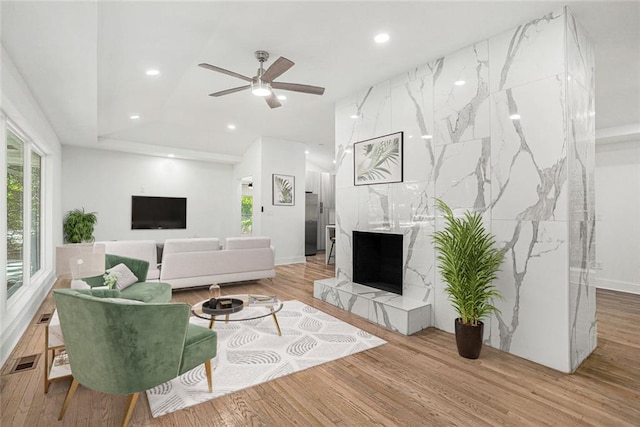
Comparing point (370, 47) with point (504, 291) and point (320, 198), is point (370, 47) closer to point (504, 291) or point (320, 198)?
point (504, 291)

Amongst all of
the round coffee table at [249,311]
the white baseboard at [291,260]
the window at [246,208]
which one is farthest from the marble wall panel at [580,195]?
the window at [246,208]

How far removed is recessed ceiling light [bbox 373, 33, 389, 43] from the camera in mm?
3221

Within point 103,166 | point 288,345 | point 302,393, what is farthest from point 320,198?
point 302,393

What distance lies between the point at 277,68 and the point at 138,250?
3.36 meters

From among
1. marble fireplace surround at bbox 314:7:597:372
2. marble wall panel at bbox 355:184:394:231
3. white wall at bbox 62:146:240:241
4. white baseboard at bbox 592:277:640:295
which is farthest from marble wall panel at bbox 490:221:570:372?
white wall at bbox 62:146:240:241

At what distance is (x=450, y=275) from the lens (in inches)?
119

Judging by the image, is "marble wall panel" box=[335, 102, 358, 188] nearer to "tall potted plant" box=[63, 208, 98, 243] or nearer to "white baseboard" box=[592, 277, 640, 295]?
"white baseboard" box=[592, 277, 640, 295]

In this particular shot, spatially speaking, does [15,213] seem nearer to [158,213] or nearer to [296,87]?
[296,87]

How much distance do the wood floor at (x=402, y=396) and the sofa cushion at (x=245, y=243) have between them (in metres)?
2.58

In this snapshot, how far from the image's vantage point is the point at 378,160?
4363mm

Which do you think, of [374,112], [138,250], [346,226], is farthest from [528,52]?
[138,250]

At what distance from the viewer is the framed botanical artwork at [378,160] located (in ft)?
13.5

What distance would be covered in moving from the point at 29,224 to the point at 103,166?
380cm

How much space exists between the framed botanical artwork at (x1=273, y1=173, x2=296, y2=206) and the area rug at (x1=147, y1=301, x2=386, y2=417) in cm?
398
